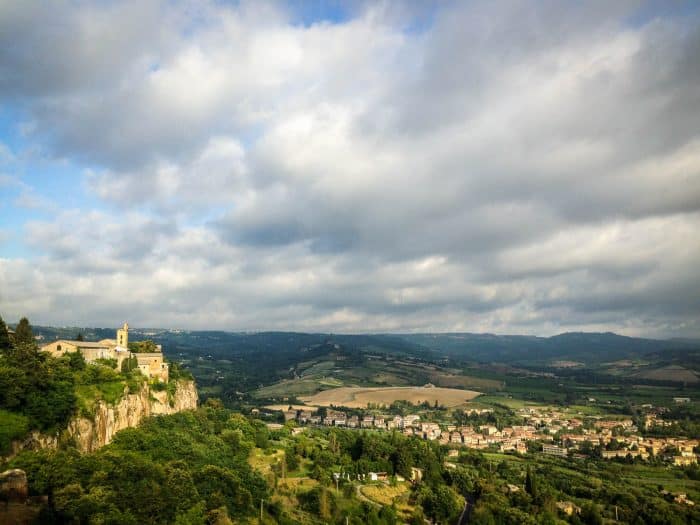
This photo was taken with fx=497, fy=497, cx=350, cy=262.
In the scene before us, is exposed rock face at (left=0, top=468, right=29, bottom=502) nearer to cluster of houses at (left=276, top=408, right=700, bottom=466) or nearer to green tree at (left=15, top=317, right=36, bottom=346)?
green tree at (left=15, top=317, right=36, bottom=346)

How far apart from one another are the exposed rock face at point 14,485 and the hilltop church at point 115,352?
23.9m

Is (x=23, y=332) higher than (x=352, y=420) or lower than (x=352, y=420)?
higher

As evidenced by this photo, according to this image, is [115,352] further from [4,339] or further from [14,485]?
[14,485]

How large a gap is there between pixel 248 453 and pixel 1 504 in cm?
4441

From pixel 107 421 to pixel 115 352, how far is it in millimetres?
18031

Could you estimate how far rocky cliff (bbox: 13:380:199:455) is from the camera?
126 feet

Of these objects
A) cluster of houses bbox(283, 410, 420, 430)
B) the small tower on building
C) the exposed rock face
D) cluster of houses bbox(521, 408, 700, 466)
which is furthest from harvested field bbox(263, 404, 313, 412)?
the exposed rock face

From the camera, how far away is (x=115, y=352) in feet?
210

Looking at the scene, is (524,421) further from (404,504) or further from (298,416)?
(404,504)

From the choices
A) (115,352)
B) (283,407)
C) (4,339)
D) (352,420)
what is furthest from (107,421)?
(283,407)

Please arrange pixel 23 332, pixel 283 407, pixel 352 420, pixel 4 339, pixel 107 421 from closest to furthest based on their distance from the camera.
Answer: pixel 107 421 < pixel 4 339 < pixel 23 332 < pixel 352 420 < pixel 283 407

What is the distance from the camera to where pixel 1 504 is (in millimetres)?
29766

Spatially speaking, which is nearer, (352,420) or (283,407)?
(352,420)

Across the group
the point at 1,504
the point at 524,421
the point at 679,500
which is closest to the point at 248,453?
the point at 1,504
